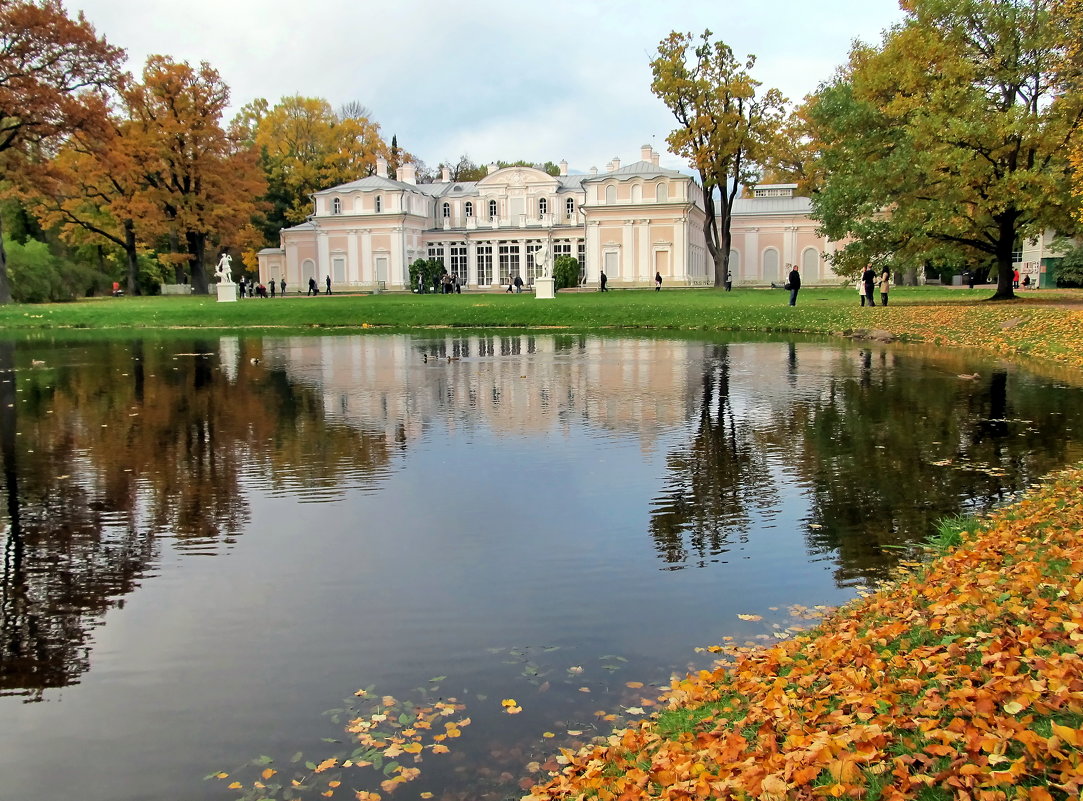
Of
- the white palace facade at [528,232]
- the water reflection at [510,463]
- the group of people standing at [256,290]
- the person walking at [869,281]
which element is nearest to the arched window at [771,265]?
the white palace facade at [528,232]

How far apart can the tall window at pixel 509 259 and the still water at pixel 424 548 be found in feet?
190

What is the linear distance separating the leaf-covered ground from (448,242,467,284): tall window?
230 feet

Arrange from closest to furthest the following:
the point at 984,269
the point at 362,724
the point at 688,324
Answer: the point at 362,724 → the point at 688,324 → the point at 984,269

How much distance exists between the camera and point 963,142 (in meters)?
29.5

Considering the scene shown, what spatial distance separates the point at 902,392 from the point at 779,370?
3.69m

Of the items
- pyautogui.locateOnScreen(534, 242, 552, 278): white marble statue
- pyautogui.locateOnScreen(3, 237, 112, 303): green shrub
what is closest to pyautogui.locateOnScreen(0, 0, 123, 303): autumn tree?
pyautogui.locateOnScreen(3, 237, 112, 303): green shrub

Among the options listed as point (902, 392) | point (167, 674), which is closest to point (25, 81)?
point (902, 392)

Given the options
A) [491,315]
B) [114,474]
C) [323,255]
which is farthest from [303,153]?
[114,474]

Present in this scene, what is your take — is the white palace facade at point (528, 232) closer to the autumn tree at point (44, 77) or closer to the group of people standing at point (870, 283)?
the autumn tree at point (44, 77)

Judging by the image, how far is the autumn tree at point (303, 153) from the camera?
255ft

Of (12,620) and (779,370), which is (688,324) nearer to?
(779,370)

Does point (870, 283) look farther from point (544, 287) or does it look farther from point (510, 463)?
point (510, 463)

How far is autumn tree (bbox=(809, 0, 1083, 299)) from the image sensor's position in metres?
28.7

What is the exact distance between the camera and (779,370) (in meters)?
18.5
